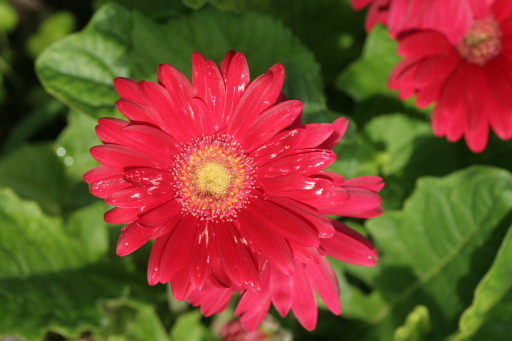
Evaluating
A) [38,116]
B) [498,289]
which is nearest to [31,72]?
[38,116]

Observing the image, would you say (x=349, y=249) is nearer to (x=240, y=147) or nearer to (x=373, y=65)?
(x=240, y=147)

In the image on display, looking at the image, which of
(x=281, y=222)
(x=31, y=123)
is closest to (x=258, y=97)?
(x=281, y=222)

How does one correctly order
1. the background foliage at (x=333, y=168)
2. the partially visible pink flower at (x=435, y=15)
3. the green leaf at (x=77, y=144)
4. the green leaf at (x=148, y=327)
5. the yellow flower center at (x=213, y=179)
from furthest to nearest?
the green leaf at (x=77, y=144) < the green leaf at (x=148, y=327) < the background foliage at (x=333, y=168) < the partially visible pink flower at (x=435, y=15) < the yellow flower center at (x=213, y=179)

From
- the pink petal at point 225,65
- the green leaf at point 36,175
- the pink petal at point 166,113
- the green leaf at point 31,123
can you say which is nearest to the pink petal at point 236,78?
the pink petal at point 225,65

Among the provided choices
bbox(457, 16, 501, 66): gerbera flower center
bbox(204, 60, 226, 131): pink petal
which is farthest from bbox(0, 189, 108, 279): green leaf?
bbox(457, 16, 501, 66): gerbera flower center

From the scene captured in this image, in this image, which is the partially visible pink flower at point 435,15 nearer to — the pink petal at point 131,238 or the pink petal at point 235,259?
the pink petal at point 235,259

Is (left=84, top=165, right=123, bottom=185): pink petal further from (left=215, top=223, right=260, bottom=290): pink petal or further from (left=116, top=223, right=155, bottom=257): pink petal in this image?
(left=215, top=223, right=260, bottom=290): pink petal

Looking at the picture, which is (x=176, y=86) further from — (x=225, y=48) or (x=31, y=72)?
(x=31, y=72)
